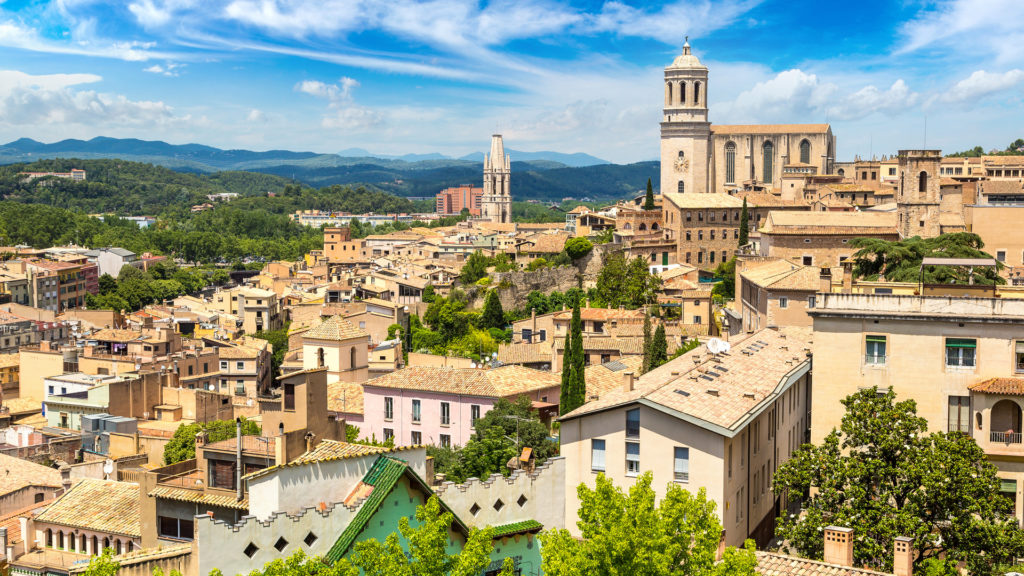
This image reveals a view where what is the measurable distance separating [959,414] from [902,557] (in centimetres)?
747

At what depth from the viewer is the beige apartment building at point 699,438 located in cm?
2312

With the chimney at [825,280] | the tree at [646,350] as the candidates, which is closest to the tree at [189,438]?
the tree at [646,350]

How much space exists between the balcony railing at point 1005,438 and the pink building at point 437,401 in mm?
17078

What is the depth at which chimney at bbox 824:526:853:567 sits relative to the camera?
18047 millimetres

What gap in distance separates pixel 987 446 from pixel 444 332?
40364 mm

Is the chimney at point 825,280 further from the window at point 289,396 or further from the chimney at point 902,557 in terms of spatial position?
the window at point 289,396

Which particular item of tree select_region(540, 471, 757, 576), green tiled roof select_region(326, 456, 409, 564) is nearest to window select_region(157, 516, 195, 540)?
green tiled roof select_region(326, 456, 409, 564)

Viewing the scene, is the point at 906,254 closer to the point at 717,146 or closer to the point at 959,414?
the point at 959,414

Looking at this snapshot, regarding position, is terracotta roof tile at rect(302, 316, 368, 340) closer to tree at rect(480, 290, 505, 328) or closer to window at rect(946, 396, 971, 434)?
tree at rect(480, 290, 505, 328)

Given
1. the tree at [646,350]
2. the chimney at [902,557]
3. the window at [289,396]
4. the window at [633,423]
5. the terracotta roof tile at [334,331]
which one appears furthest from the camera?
the terracotta roof tile at [334,331]

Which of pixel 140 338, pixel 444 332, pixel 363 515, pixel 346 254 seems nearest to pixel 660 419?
pixel 363 515

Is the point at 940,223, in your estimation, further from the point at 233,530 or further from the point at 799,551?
the point at 233,530

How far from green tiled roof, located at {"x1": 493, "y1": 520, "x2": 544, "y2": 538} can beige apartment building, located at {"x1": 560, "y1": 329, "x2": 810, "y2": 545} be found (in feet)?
11.7

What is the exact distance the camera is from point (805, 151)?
9900cm
